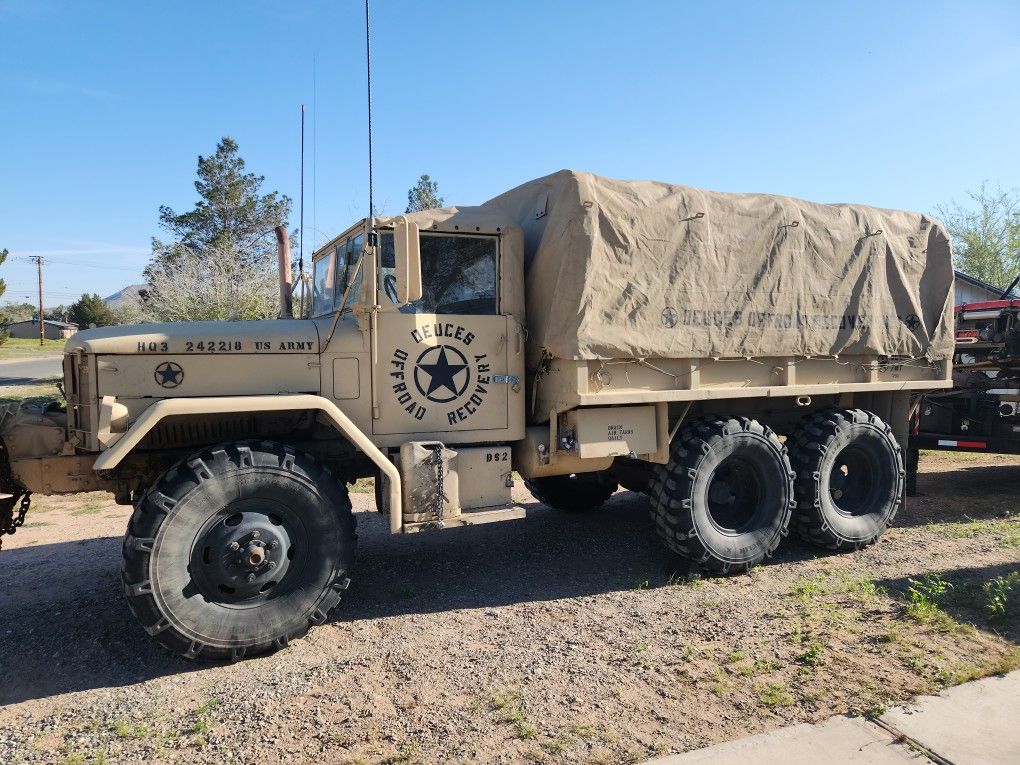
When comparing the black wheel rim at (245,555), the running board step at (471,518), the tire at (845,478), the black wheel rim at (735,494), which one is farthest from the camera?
the tire at (845,478)

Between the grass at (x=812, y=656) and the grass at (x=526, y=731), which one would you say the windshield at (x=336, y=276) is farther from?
the grass at (x=812, y=656)

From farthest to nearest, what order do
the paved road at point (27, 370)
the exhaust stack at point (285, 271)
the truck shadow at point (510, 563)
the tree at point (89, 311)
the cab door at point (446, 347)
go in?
1. the tree at point (89, 311)
2. the paved road at point (27, 370)
3. the exhaust stack at point (285, 271)
4. the truck shadow at point (510, 563)
5. the cab door at point (446, 347)

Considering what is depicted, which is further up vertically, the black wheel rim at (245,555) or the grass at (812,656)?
the black wheel rim at (245,555)

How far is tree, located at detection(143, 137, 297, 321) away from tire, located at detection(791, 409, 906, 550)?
1543cm

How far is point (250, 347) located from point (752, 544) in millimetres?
3941

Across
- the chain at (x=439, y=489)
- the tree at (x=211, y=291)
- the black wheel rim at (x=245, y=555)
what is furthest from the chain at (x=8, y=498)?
the tree at (x=211, y=291)

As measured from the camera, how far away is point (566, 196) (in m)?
4.89

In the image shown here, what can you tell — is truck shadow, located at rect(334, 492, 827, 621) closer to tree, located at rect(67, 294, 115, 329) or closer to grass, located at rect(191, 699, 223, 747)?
grass, located at rect(191, 699, 223, 747)

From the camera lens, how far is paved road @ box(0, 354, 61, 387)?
23.3 metres

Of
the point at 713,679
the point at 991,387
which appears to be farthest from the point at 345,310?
the point at 991,387

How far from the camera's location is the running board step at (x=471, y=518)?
14.9 feet

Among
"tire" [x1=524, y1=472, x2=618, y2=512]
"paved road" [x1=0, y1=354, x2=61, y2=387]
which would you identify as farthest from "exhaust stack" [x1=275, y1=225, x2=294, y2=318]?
"paved road" [x1=0, y1=354, x2=61, y2=387]

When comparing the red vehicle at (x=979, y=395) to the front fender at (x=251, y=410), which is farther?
the red vehicle at (x=979, y=395)

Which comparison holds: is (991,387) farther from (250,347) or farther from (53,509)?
(53,509)
